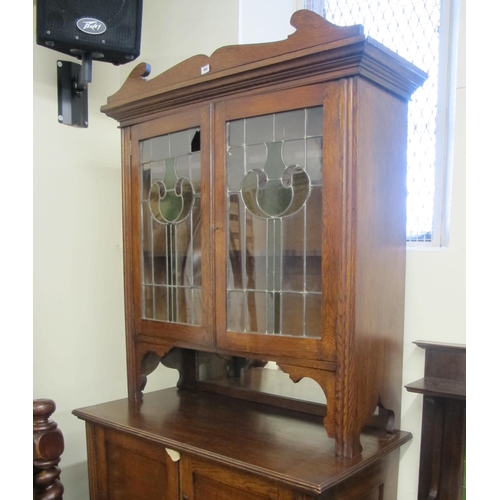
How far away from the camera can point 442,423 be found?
57.5 inches

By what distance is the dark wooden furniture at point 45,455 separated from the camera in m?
1.35

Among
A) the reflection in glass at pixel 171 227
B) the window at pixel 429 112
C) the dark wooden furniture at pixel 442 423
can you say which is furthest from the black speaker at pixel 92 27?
the dark wooden furniture at pixel 442 423

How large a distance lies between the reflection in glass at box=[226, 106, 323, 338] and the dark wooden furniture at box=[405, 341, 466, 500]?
1.31 feet

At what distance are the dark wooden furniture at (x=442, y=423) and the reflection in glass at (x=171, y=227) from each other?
72 cm

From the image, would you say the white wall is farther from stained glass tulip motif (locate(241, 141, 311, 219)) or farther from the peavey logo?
stained glass tulip motif (locate(241, 141, 311, 219))

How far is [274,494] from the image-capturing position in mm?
1246

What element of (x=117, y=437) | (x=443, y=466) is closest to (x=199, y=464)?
(x=117, y=437)

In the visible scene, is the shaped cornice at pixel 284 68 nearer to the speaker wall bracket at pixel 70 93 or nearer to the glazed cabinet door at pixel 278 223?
the glazed cabinet door at pixel 278 223

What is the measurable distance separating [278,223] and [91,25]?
105 cm

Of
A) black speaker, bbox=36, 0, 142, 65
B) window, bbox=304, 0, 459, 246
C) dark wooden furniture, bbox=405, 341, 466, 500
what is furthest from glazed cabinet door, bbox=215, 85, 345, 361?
black speaker, bbox=36, 0, 142, 65

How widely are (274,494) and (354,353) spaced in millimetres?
396
